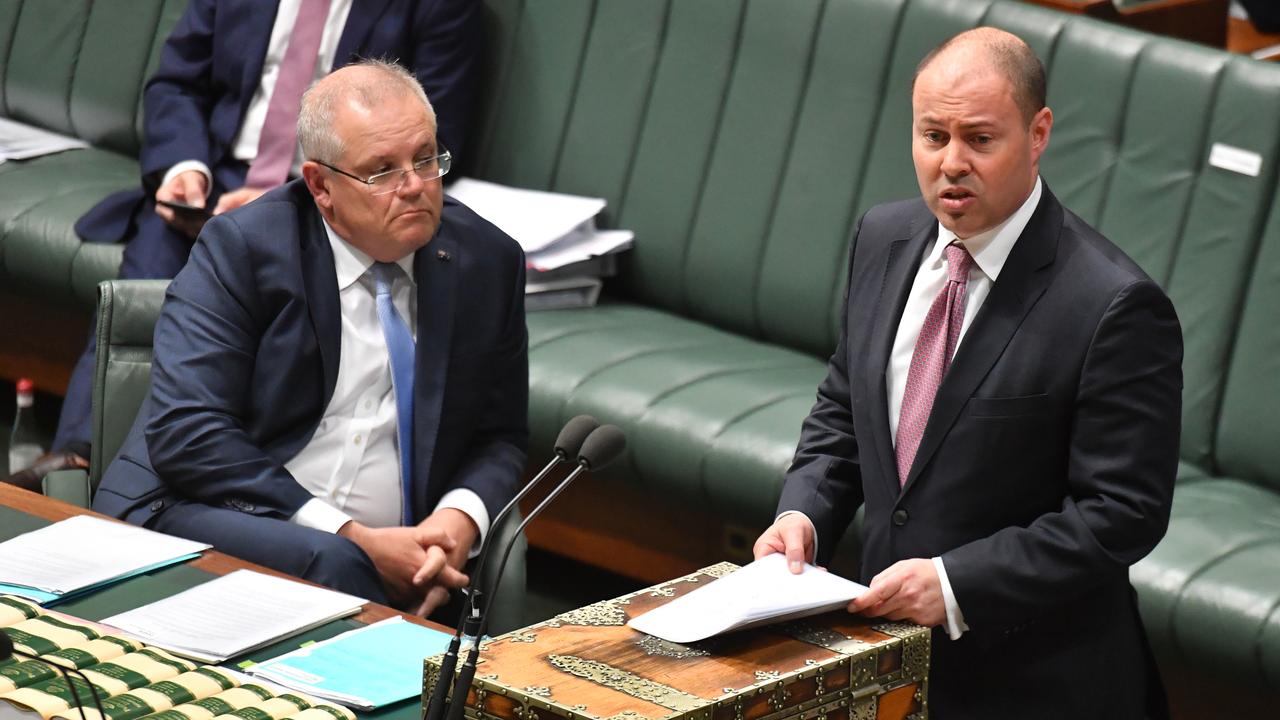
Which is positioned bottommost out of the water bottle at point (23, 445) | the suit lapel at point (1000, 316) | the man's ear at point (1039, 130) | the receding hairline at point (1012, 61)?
the water bottle at point (23, 445)

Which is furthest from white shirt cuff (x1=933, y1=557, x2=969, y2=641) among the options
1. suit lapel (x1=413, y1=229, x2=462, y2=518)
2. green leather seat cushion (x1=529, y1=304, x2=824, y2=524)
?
green leather seat cushion (x1=529, y1=304, x2=824, y2=524)

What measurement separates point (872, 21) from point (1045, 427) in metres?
2.18

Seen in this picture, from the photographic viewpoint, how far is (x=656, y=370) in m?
4.21

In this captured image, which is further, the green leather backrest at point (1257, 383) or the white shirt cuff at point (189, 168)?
the white shirt cuff at point (189, 168)

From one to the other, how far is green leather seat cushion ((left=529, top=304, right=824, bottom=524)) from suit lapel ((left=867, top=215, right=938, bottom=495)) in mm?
1268

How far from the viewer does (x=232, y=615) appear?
8.03 feet

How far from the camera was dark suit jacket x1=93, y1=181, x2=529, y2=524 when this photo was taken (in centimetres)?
293

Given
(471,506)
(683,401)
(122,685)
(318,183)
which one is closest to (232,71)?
(683,401)

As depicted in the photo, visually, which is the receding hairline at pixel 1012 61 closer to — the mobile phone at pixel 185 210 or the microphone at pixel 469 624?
the microphone at pixel 469 624

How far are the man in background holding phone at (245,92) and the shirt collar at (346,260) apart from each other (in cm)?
157

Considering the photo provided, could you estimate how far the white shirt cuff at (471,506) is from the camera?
3.05 meters

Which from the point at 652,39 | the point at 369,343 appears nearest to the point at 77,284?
the point at 652,39

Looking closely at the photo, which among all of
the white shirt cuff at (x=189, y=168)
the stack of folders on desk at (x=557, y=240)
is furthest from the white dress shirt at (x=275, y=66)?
the stack of folders on desk at (x=557, y=240)

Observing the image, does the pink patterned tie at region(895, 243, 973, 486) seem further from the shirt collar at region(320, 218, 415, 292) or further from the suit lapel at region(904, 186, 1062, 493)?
the shirt collar at region(320, 218, 415, 292)
